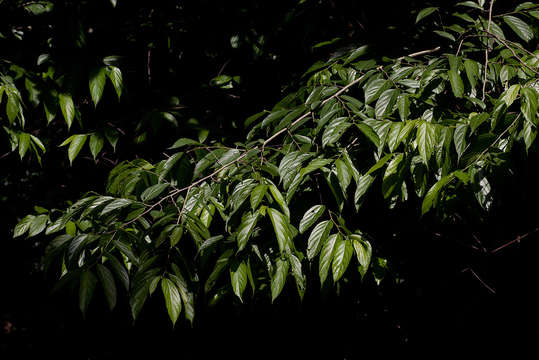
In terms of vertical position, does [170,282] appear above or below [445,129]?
below

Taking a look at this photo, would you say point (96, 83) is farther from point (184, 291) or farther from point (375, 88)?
point (375, 88)

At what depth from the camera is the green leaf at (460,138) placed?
54.0 inches

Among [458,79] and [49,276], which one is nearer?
[458,79]

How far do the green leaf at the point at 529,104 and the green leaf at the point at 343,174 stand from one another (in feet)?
1.83

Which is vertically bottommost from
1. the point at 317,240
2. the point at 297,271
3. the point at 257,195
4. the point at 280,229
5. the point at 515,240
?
the point at 515,240

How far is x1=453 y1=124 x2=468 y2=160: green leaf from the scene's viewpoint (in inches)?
54.0

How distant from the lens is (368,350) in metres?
2.78

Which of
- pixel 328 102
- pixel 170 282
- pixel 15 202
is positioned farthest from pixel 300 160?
pixel 15 202

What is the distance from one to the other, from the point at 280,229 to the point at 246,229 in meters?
0.11

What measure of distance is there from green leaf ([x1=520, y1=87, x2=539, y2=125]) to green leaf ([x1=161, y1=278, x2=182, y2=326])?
3.88 ft

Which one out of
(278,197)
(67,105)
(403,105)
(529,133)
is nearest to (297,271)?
(278,197)

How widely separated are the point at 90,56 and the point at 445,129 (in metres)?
1.68

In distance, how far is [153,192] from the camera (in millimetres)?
1689

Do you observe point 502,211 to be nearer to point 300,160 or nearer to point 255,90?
point 300,160
